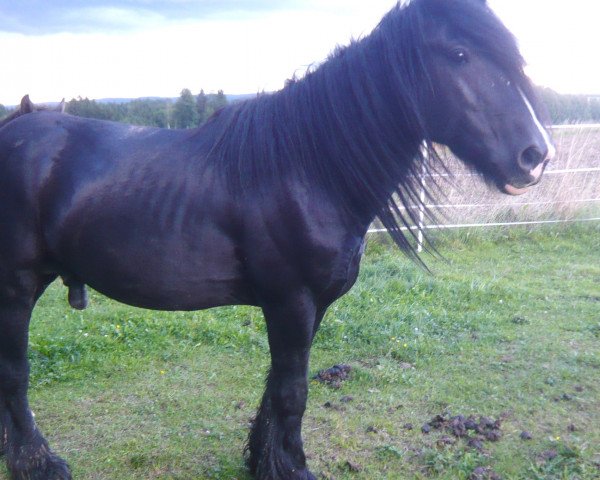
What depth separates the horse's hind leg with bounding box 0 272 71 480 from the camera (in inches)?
109

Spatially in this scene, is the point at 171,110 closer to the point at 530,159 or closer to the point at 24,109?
the point at 24,109

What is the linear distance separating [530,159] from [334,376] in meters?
2.46

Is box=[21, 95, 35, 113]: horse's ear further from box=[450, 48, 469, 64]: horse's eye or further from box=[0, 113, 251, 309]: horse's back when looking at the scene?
box=[450, 48, 469, 64]: horse's eye

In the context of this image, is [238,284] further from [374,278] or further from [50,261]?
[374,278]

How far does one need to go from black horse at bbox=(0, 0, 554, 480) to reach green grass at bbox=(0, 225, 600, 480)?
0.96 meters

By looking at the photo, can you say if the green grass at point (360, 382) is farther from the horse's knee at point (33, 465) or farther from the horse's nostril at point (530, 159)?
the horse's nostril at point (530, 159)

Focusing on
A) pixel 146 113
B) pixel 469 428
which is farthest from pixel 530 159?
pixel 146 113

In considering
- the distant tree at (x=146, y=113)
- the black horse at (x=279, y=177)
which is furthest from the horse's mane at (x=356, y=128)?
the distant tree at (x=146, y=113)

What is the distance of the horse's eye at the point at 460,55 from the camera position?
2.26 meters

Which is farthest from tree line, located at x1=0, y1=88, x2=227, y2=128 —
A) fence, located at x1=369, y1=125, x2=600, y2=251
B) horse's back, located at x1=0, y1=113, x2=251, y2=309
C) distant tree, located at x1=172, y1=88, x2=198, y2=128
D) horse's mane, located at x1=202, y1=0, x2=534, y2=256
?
fence, located at x1=369, y1=125, x2=600, y2=251

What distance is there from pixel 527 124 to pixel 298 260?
1047 mm

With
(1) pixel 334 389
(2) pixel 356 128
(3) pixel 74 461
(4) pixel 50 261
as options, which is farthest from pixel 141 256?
(1) pixel 334 389

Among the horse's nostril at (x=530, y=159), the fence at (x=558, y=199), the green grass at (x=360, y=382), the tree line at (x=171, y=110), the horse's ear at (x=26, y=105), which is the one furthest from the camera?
the fence at (x=558, y=199)

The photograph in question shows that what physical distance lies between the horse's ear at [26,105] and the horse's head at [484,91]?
194 cm
